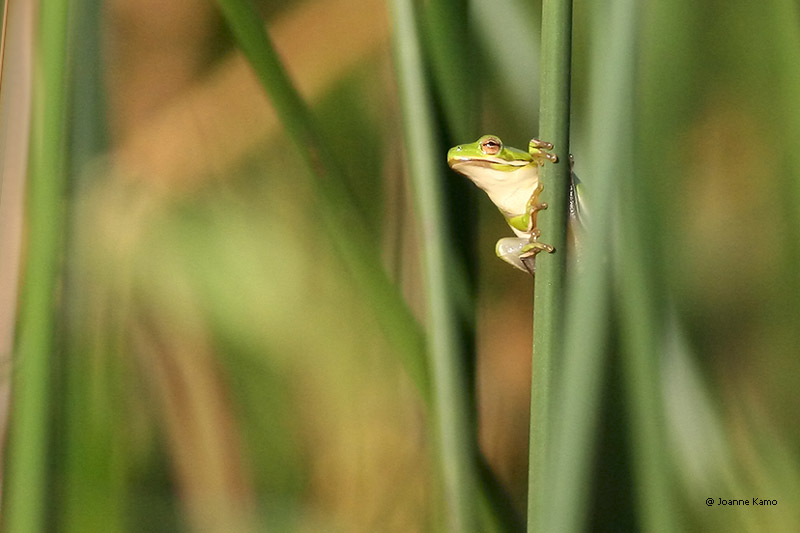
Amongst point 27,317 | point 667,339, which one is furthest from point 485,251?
point 27,317

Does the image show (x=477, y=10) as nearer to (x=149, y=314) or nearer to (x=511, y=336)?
(x=511, y=336)

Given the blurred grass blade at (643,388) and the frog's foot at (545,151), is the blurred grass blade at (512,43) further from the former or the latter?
the frog's foot at (545,151)

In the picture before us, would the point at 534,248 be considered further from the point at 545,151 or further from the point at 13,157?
the point at 13,157

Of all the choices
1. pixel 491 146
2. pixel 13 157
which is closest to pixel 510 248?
pixel 491 146

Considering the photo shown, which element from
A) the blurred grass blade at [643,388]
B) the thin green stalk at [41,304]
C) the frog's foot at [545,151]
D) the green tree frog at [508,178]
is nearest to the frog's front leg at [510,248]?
the green tree frog at [508,178]

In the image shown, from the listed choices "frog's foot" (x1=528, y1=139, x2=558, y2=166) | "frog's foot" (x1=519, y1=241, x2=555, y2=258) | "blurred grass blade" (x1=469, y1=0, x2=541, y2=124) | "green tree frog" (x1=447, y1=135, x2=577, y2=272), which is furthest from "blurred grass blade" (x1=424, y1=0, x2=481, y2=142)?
"frog's foot" (x1=528, y1=139, x2=558, y2=166)
